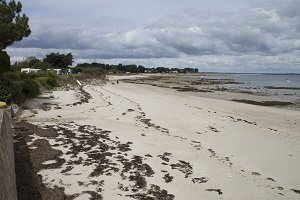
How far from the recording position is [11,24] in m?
17.7

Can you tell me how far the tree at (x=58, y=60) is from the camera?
3711 inches

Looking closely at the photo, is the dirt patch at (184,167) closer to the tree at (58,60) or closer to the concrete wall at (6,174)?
the concrete wall at (6,174)

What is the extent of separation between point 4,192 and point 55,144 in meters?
5.62

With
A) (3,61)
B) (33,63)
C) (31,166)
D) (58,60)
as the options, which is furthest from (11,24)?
(58,60)

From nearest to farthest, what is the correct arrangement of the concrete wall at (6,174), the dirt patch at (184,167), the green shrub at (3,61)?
the concrete wall at (6,174)
the dirt patch at (184,167)
the green shrub at (3,61)

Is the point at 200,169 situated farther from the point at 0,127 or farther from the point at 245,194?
the point at 0,127

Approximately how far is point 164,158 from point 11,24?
12.1 meters

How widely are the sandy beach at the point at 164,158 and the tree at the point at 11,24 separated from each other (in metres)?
4.86

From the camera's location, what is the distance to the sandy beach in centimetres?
699

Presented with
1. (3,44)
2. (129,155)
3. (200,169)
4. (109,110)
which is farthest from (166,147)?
(3,44)

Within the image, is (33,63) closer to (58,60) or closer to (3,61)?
(58,60)

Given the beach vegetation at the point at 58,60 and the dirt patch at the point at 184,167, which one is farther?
the beach vegetation at the point at 58,60

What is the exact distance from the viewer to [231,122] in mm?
15938

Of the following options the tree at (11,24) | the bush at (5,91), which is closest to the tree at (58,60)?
the tree at (11,24)
